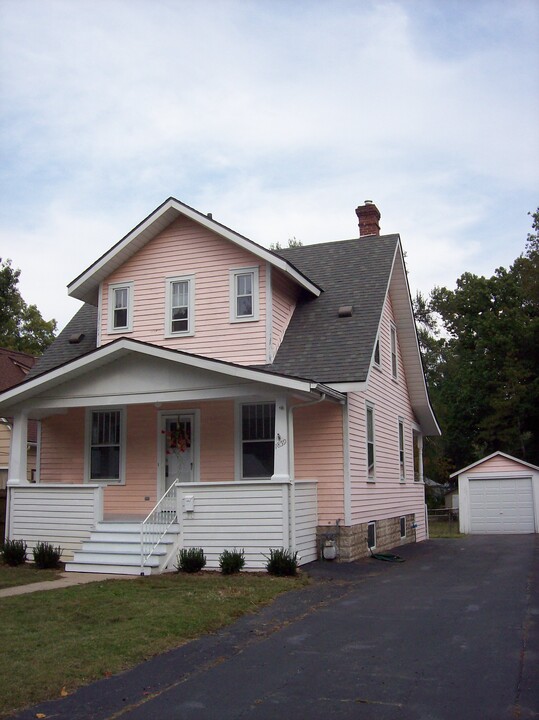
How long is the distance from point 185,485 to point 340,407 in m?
3.43

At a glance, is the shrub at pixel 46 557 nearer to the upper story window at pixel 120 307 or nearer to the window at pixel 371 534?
the upper story window at pixel 120 307

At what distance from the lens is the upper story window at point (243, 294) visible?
15727mm

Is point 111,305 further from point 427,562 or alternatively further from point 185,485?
point 427,562

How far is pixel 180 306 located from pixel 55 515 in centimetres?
508

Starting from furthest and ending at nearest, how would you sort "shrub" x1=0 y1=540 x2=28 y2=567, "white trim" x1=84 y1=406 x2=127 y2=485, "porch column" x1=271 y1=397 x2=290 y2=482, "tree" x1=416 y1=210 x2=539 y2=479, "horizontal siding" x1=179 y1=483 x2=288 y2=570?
"tree" x1=416 y1=210 x2=539 y2=479
"white trim" x1=84 y1=406 x2=127 y2=485
"shrub" x1=0 y1=540 x2=28 y2=567
"porch column" x1=271 y1=397 x2=290 y2=482
"horizontal siding" x1=179 y1=483 x2=288 y2=570

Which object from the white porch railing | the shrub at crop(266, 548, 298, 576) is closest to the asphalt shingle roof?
the shrub at crop(266, 548, 298, 576)

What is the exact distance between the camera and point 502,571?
46.4ft

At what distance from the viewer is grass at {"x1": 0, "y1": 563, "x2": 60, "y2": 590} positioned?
11.8 meters

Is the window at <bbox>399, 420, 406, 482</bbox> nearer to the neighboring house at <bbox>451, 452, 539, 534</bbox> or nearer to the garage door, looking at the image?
the neighboring house at <bbox>451, 452, 539, 534</bbox>

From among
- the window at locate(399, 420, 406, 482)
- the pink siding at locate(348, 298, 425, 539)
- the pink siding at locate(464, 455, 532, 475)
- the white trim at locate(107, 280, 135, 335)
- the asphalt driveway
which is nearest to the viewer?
the asphalt driveway

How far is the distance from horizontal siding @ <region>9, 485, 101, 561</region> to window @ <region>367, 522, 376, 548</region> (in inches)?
228

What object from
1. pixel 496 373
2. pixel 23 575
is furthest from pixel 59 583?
pixel 496 373

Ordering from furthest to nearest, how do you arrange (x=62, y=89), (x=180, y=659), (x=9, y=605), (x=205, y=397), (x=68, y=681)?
1. (x=205, y=397)
2. (x=62, y=89)
3. (x=9, y=605)
4. (x=180, y=659)
5. (x=68, y=681)

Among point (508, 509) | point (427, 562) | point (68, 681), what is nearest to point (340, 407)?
point (427, 562)
